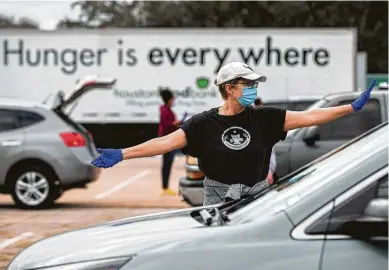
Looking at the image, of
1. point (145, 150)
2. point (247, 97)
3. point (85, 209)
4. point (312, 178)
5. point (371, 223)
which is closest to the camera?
→ point (371, 223)

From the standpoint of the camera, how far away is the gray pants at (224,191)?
6098 millimetres

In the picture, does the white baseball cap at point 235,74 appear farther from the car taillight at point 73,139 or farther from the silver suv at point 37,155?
the car taillight at point 73,139

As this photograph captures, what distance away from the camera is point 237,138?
20.1ft

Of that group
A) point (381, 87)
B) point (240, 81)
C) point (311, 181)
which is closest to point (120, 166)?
point (381, 87)

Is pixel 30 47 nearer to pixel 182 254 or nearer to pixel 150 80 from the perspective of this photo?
pixel 150 80

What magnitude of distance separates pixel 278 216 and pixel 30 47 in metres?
24.3

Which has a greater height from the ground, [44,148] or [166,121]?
[166,121]

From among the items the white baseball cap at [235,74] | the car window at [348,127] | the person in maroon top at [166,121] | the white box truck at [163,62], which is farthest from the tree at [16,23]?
the white baseball cap at [235,74]

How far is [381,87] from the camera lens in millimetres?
13445

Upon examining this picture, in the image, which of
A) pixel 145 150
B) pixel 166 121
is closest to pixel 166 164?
pixel 166 121

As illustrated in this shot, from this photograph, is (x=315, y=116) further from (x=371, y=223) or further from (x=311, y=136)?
(x=311, y=136)

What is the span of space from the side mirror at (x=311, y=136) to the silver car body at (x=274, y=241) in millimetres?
8362

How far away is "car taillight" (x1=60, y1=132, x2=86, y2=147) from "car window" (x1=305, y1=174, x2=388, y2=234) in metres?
11.3

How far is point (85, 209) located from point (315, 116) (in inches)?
368
